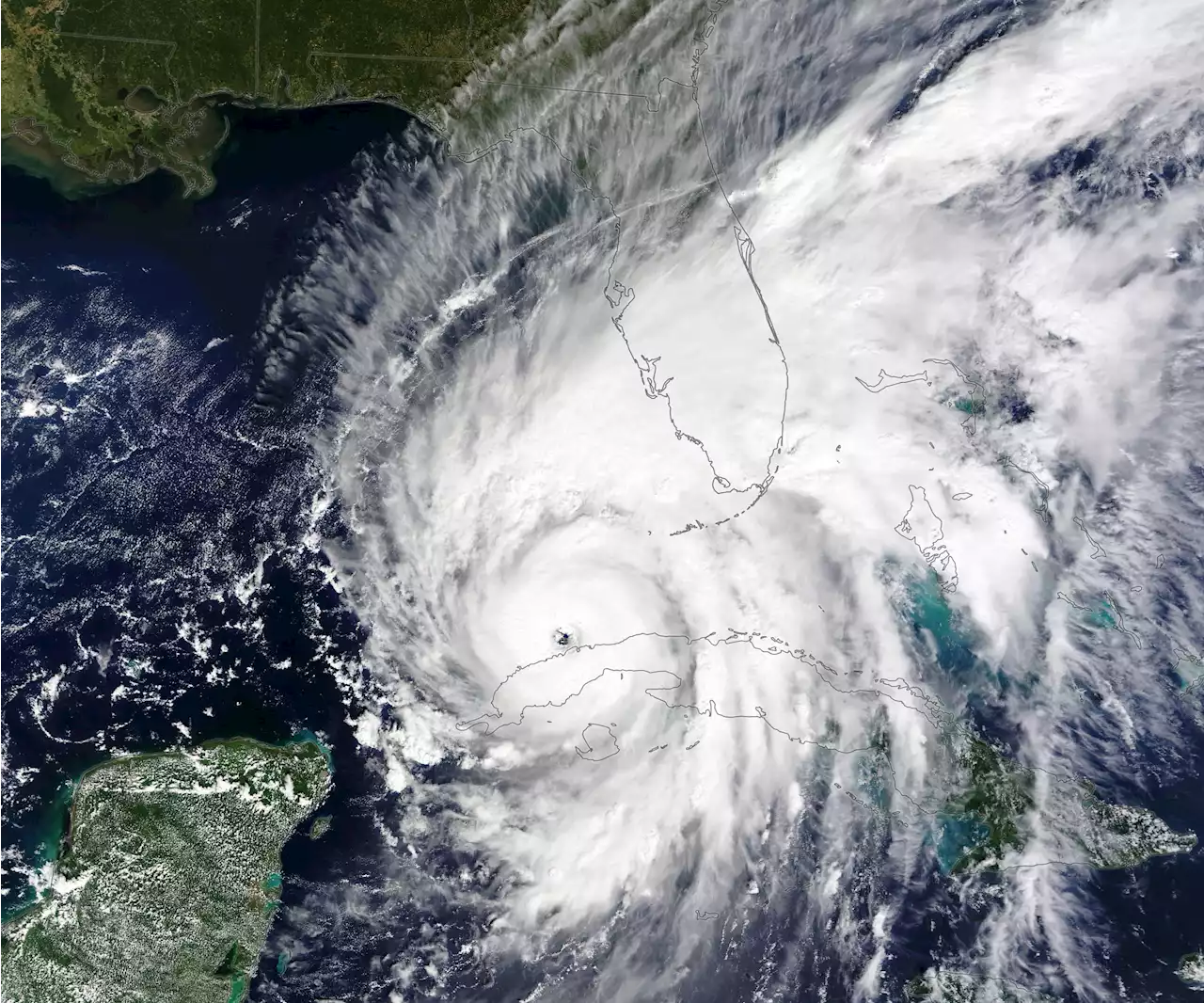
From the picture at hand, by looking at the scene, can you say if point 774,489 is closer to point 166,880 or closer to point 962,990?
point 962,990

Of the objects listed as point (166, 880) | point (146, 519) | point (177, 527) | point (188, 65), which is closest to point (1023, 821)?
point (166, 880)

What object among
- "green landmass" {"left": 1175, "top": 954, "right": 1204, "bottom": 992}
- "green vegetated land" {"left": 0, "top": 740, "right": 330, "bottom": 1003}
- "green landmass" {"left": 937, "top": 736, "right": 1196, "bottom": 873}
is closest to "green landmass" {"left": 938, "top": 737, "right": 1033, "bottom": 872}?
"green landmass" {"left": 937, "top": 736, "right": 1196, "bottom": 873}

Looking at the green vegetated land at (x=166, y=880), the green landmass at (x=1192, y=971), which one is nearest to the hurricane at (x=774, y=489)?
the green landmass at (x=1192, y=971)

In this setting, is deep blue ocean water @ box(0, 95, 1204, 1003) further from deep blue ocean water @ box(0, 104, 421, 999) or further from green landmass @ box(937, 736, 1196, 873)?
green landmass @ box(937, 736, 1196, 873)

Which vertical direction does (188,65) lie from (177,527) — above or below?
above

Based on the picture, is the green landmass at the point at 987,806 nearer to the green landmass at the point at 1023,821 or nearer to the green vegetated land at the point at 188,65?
the green landmass at the point at 1023,821

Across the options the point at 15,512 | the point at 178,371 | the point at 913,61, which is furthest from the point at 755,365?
the point at 15,512

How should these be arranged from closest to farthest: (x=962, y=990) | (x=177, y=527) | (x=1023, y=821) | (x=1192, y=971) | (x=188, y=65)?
1. (x=1192, y=971)
2. (x=1023, y=821)
3. (x=962, y=990)
4. (x=188, y=65)
5. (x=177, y=527)
